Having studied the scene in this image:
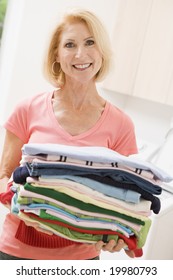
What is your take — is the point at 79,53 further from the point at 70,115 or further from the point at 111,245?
the point at 111,245

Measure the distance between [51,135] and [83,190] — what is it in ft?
1.01

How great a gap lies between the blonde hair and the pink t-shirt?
0.09 metres

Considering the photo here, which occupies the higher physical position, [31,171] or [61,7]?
[61,7]

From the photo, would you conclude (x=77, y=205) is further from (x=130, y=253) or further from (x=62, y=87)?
(x=62, y=87)

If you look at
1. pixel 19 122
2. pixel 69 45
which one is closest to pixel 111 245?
pixel 19 122

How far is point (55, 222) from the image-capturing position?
1.00 metres

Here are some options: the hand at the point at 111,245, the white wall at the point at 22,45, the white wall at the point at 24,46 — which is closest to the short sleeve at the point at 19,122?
the hand at the point at 111,245

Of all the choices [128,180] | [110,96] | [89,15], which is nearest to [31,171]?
[128,180]

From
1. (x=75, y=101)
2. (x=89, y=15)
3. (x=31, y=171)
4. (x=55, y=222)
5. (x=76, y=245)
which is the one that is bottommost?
(x=76, y=245)

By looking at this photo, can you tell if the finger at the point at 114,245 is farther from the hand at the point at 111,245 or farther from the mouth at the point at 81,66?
the mouth at the point at 81,66

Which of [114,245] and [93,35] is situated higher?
[93,35]

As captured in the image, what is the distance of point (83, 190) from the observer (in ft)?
3.23

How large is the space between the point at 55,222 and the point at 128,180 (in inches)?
9.0

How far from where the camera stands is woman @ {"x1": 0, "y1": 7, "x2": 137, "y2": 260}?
1202 mm
